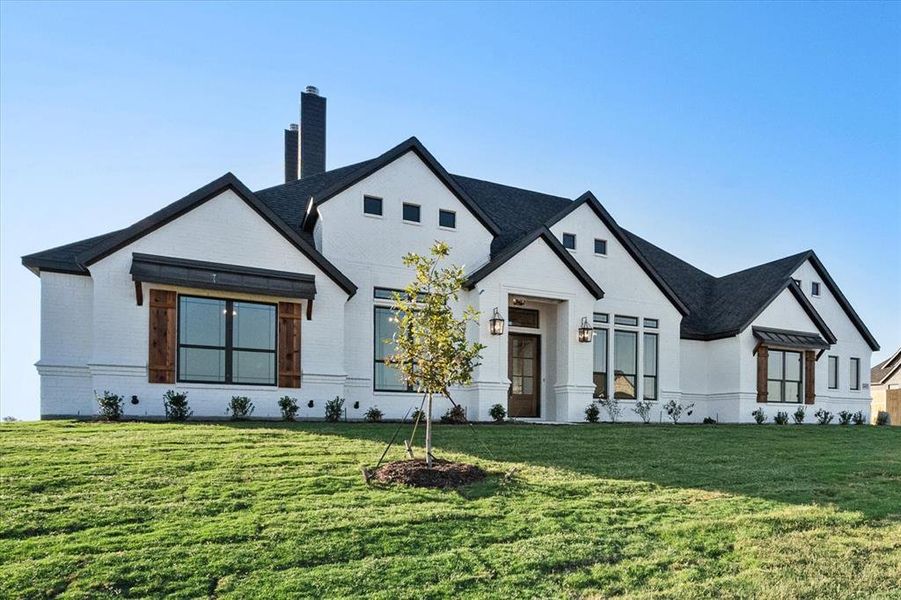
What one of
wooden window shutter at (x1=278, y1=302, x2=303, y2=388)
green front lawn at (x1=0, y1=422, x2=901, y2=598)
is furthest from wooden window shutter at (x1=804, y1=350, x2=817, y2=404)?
wooden window shutter at (x1=278, y1=302, x2=303, y2=388)

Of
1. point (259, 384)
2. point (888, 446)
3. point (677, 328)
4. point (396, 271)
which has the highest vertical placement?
point (396, 271)

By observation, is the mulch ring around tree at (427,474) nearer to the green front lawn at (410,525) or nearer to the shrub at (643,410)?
the green front lawn at (410,525)

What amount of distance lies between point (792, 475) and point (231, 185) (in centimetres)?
1240

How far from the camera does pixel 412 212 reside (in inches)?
679

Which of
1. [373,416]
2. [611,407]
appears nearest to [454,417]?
[373,416]

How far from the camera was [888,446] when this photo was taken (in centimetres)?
1470

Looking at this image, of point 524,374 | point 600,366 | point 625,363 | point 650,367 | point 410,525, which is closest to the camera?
point 410,525

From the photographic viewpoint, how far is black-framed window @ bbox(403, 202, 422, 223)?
17.1m

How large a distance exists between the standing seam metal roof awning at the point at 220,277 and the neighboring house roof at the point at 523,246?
677 millimetres

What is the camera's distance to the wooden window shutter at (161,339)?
13.6m

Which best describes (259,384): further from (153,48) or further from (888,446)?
(888,446)

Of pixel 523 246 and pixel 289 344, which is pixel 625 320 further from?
pixel 289 344

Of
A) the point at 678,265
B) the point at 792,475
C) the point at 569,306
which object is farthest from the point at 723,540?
the point at 678,265

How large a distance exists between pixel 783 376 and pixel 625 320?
677 centimetres
